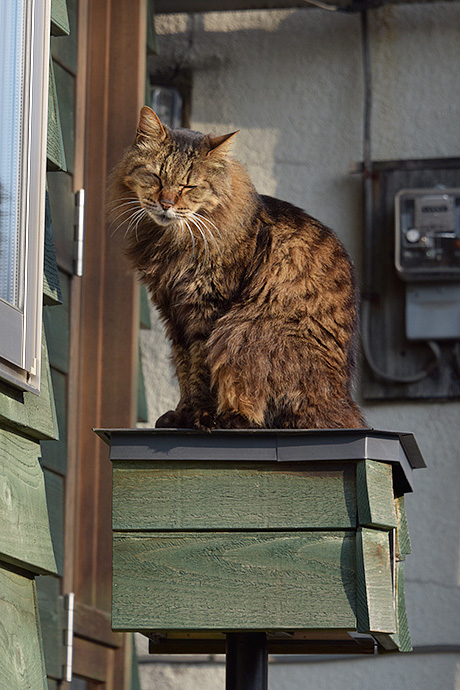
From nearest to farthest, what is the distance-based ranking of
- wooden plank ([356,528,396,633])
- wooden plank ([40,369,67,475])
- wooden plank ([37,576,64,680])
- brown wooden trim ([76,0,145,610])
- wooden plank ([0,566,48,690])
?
wooden plank ([0,566,48,690]) < wooden plank ([356,528,396,633]) < wooden plank ([37,576,64,680]) < wooden plank ([40,369,67,475]) < brown wooden trim ([76,0,145,610])

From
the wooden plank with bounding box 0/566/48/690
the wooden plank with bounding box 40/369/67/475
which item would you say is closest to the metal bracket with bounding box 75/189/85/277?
the wooden plank with bounding box 40/369/67/475

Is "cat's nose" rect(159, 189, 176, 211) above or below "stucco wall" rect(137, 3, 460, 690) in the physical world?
below

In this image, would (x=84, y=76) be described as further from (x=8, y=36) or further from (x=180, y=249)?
(x=8, y=36)

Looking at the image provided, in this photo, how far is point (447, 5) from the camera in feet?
13.4

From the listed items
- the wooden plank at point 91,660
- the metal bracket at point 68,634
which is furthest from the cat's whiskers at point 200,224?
the wooden plank at point 91,660

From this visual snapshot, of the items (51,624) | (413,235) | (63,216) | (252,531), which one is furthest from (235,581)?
(413,235)

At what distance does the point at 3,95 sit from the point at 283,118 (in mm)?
2563

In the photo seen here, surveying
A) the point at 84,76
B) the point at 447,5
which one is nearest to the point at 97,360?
the point at 84,76

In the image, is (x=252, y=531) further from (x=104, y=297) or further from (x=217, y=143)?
(x=104, y=297)

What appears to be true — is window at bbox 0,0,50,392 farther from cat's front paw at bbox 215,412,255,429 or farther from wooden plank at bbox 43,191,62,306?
cat's front paw at bbox 215,412,255,429

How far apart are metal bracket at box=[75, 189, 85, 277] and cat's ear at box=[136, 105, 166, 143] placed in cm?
82

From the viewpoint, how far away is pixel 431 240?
12.5ft

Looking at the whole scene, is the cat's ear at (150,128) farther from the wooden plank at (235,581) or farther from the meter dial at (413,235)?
the meter dial at (413,235)

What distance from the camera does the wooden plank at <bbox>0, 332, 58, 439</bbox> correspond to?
1.58 m
